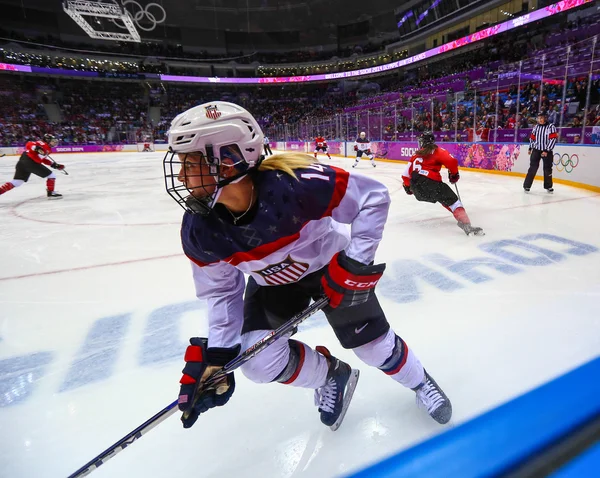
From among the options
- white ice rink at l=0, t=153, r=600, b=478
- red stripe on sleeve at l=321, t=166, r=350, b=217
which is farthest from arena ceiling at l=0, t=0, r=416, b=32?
red stripe on sleeve at l=321, t=166, r=350, b=217

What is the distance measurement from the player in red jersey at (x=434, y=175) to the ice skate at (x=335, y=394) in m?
2.74

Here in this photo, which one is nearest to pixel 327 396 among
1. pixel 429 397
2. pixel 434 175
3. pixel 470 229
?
pixel 429 397

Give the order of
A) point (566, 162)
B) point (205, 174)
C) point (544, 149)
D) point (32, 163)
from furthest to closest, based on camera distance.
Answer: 1. point (32, 163)
2. point (566, 162)
3. point (544, 149)
4. point (205, 174)

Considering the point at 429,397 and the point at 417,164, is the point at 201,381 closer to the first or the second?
the point at 429,397

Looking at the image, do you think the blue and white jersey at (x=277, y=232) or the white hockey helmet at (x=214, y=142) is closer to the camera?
the white hockey helmet at (x=214, y=142)

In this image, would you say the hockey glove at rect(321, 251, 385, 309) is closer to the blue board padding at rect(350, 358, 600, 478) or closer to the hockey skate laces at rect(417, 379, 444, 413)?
the hockey skate laces at rect(417, 379, 444, 413)

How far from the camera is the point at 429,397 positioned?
4.78 ft

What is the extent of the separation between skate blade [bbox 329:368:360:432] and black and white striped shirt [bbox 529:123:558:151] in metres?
5.84

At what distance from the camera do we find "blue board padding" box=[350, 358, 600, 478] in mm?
327

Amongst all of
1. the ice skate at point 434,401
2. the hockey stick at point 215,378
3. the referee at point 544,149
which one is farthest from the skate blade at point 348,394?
the referee at point 544,149

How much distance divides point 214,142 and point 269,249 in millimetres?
376

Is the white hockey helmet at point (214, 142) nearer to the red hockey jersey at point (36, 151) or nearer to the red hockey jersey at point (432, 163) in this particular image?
the red hockey jersey at point (432, 163)

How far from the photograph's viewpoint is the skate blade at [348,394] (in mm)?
1435

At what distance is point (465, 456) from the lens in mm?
335
